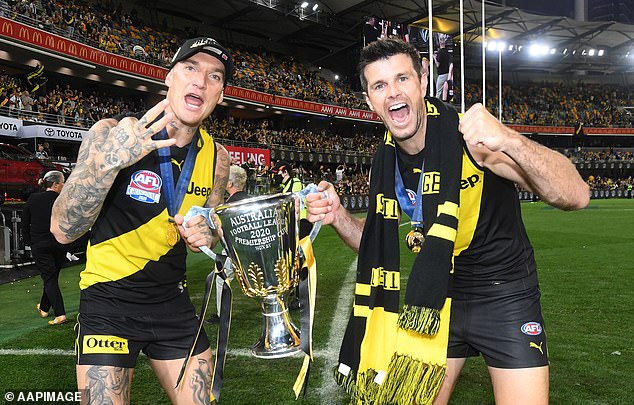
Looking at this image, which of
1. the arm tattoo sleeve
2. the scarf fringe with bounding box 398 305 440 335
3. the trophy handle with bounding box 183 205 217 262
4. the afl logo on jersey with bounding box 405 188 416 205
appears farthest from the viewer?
the afl logo on jersey with bounding box 405 188 416 205

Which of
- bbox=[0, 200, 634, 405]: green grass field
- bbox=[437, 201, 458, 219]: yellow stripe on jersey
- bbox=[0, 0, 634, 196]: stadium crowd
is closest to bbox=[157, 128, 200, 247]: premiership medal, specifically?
bbox=[437, 201, 458, 219]: yellow stripe on jersey

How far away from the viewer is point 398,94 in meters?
2.78

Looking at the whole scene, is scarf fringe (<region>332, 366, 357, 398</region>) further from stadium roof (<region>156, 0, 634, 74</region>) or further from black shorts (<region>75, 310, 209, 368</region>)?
stadium roof (<region>156, 0, 634, 74</region>)

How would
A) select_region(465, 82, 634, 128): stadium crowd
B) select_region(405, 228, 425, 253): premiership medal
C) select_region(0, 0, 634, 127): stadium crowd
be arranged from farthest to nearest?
select_region(465, 82, 634, 128): stadium crowd, select_region(0, 0, 634, 127): stadium crowd, select_region(405, 228, 425, 253): premiership medal

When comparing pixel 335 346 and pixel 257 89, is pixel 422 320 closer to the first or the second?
pixel 335 346

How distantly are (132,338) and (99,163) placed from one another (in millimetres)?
891

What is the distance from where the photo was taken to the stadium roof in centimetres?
3634

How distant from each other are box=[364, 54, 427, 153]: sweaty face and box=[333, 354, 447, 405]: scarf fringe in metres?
1.18

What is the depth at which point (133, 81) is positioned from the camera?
89.3 feet

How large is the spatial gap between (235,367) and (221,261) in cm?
293

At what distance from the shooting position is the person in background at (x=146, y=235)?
2.52m

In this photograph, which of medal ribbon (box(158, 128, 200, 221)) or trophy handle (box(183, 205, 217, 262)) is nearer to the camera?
trophy handle (box(183, 205, 217, 262))

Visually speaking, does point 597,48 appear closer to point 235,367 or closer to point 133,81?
point 133,81

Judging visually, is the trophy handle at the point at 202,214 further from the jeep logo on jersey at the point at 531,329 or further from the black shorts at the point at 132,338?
the jeep logo on jersey at the point at 531,329
